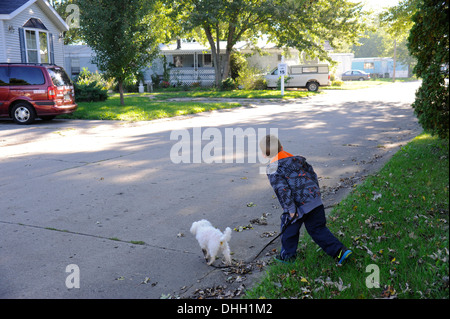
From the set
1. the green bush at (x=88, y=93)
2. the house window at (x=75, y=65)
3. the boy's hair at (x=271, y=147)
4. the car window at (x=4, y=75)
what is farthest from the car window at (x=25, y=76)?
the house window at (x=75, y=65)

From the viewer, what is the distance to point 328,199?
250 inches

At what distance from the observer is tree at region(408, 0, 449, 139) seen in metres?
5.66

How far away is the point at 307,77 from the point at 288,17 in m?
7.64

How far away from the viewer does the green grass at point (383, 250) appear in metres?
3.36

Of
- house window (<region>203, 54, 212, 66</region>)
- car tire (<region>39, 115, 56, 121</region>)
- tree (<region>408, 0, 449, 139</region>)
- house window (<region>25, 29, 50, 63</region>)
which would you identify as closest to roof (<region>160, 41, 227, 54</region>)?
house window (<region>203, 54, 212, 66</region>)

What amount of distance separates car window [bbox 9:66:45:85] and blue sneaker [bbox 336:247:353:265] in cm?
1422

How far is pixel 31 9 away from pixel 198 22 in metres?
10.9

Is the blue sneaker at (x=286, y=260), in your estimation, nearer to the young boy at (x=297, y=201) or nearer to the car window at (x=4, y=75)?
the young boy at (x=297, y=201)

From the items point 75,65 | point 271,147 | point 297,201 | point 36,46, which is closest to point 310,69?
point 75,65

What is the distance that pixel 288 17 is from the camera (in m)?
30.2

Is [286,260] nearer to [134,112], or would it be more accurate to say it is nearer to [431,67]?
[431,67]
